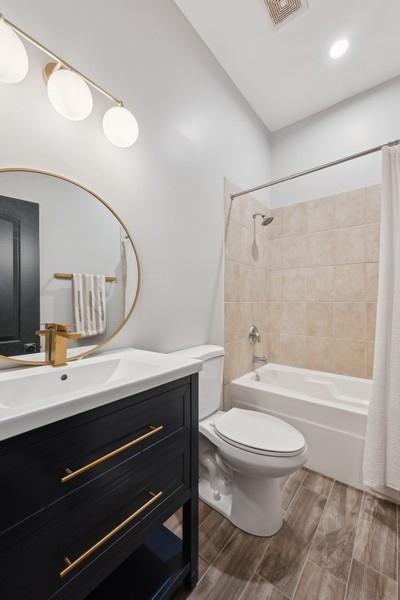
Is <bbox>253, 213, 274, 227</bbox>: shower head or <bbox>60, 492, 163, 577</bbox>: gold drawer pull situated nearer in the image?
<bbox>60, 492, 163, 577</bbox>: gold drawer pull

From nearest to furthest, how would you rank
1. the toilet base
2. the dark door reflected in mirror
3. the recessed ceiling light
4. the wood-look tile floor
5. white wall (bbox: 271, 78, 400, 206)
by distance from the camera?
the dark door reflected in mirror
the wood-look tile floor
the toilet base
the recessed ceiling light
white wall (bbox: 271, 78, 400, 206)

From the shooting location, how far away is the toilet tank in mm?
1475

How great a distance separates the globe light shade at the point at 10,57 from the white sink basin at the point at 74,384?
943 millimetres

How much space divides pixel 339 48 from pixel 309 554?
2.97m

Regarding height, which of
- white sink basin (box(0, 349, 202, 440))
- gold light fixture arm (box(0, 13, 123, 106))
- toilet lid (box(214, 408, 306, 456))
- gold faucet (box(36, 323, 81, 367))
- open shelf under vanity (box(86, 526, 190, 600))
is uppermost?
gold light fixture arm (box(0, 13, 123, 106))

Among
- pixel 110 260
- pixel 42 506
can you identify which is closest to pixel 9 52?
pixel 110 260

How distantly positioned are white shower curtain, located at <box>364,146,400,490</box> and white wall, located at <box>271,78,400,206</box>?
73 cm

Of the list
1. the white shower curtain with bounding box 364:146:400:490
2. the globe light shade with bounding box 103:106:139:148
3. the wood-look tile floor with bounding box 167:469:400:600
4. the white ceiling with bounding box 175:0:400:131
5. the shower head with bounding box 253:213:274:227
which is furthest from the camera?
the shower head with bounding box 253:213:274:227

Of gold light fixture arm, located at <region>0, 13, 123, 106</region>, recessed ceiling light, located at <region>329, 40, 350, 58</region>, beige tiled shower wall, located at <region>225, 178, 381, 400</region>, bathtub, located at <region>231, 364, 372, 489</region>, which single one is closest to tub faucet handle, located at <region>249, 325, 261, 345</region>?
beige tiled shower wall, located at <region>225, 178, 381, 400</region>

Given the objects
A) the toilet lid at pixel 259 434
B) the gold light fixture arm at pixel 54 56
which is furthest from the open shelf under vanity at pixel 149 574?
the gold light fixture arm at pixel 54 56

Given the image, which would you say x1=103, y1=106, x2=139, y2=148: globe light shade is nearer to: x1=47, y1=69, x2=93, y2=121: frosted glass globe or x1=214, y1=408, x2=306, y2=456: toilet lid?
x1=47, y1=69, x2=93, y2=121: frosted glass globe

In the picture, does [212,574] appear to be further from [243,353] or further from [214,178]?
[214,178]

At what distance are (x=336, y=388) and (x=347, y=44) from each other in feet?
8.15

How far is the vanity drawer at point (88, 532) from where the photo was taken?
0.55 m
